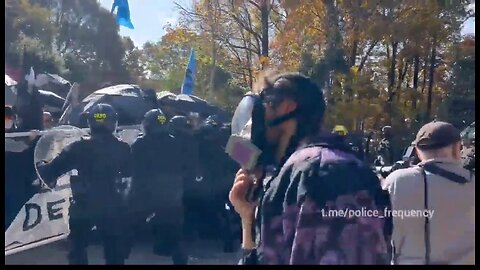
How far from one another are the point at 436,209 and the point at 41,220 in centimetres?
164

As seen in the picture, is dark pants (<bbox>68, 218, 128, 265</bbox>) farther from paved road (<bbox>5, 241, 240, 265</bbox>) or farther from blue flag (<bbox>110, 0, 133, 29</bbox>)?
blue flag (<bbox>110, 0, 133, 29</bbox>)

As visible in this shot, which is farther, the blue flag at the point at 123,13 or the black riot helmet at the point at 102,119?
the black riot helmet at the point at 102,119

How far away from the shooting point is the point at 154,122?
3.02 meters

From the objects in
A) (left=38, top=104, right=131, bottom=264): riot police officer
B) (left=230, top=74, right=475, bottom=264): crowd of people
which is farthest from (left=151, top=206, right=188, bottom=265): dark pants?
(left=230, top=74, right=475, bottom=264): crowd of people

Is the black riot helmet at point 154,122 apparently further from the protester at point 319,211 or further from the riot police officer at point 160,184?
the protester at point 319,211

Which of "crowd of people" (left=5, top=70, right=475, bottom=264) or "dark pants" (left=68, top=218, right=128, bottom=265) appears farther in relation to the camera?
"dark pants" (left=68, top=218, right=128, bottom=265)

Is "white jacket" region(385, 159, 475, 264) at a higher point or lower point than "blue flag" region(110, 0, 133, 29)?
lower

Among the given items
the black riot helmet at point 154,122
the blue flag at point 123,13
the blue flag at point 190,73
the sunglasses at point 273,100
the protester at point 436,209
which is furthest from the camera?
the black riot helmet at point 154,122

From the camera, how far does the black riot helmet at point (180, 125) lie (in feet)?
9.98

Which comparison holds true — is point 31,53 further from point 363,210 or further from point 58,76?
point 363,210

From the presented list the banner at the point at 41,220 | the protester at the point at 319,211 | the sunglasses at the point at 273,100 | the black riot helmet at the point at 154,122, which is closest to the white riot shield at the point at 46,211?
the banner at the point at 41,220

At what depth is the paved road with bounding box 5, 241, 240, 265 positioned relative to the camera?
109 inches

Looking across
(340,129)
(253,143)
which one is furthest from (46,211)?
(253,143)

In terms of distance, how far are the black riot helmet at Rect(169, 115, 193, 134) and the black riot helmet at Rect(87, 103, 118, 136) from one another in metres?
0.25
